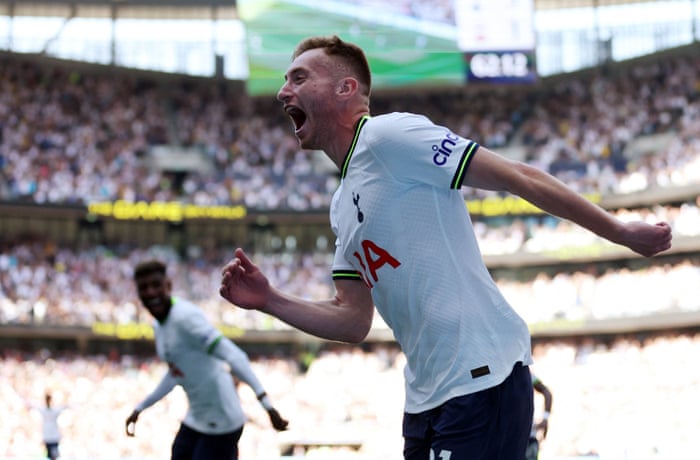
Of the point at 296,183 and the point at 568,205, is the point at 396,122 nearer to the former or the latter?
the point at 568,205

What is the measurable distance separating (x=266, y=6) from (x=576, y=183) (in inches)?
570

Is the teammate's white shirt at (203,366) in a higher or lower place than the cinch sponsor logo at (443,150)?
lower

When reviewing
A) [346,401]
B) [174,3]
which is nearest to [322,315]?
[346,401]

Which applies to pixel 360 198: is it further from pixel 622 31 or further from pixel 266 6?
pixel 622 31

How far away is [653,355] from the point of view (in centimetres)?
3112

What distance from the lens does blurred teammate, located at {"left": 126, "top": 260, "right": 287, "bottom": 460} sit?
755cm

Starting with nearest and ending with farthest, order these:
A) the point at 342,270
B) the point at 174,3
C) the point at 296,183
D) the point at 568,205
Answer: the point at 568,205 < the point at 342,270 < the point at 296,183 < the point at 174,3

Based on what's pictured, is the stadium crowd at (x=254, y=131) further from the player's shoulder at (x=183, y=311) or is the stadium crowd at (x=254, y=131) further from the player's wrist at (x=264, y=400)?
the player's wrist at (x=264, y=400)

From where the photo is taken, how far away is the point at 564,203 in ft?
10.5

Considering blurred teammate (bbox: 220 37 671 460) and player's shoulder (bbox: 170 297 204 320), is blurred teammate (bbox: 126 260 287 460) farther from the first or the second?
blurred teammate (bbox: 220 37 671 460)

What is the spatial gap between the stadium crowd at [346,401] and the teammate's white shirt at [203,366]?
12.3 m

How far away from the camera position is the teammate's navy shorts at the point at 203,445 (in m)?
7.55

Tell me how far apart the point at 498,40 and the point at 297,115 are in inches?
1441

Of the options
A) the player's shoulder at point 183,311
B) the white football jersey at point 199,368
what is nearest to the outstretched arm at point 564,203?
the white football jersey at point 199,368
